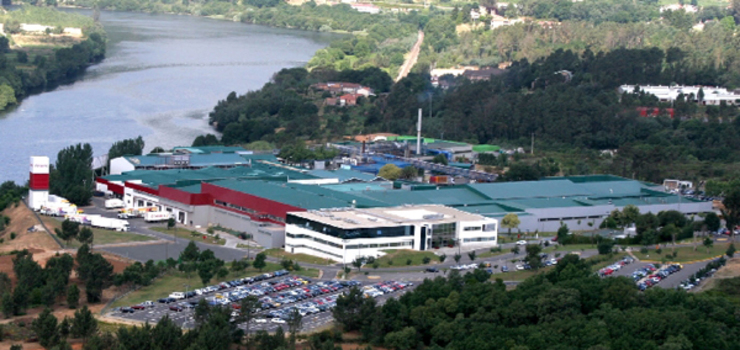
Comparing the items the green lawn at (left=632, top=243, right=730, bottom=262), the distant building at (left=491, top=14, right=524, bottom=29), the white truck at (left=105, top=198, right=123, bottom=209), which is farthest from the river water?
the green lawn at (left=632, top=243, right=730, bottom=262)

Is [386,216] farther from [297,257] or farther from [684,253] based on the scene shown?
[684,253]

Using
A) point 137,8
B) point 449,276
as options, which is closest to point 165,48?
point 137,8

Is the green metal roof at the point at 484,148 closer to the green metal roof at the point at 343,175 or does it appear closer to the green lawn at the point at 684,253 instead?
the green metal roof at the point at 343,175

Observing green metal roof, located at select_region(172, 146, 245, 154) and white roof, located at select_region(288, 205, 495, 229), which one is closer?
white roof, located at select_region(288, 205, 495, 229)

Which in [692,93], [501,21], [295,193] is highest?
[501,21]

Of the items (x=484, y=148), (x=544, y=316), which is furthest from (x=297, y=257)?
(x=484, y=148)

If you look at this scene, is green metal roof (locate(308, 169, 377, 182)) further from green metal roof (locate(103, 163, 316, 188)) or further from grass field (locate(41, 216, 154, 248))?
grass field (locate(41, 216, 154, 248))

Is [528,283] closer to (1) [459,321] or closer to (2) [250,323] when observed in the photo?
(1) [459,321]
